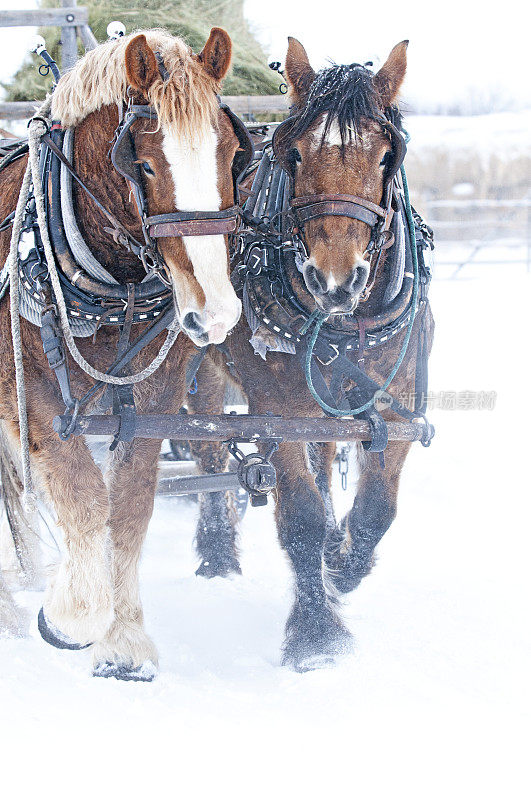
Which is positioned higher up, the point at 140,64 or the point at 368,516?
the point at 140,64

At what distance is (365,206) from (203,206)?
54 centimetres

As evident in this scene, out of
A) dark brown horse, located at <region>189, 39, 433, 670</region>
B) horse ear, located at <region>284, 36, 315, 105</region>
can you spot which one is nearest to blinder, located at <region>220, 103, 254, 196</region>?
dark brown horse, located at <region>189, 39, 433, 670</region>

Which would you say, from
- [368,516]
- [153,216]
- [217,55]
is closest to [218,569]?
[368,516]

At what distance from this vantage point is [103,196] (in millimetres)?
2230

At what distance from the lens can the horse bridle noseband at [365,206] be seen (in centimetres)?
226

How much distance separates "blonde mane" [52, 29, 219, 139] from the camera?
1.95 m

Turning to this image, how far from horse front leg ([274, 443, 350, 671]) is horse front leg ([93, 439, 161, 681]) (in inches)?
17.3

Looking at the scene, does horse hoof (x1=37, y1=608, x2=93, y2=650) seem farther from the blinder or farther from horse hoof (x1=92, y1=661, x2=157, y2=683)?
the blinder

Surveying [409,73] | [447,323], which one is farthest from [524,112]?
[409,73]

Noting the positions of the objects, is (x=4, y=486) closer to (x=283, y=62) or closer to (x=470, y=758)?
(x=283, y=62)

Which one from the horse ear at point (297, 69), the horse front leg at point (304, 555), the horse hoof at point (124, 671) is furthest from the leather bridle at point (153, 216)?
the horse hoof at point (124, 671)

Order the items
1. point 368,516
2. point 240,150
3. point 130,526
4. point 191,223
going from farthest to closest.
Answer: point 368,516 < point 130,526 < point 240,150 < point 191,223

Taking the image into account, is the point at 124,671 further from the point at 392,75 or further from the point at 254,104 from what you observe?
the point at 254,104

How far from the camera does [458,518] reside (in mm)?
4660
